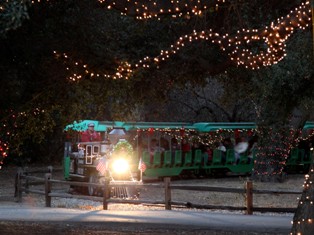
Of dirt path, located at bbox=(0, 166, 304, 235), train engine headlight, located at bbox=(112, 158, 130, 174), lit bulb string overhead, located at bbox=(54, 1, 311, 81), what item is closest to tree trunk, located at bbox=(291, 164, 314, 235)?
lit bulb string overhead, located at bbox=(54, 1, 311, 81)

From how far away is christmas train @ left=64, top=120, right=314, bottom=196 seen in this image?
2586cm

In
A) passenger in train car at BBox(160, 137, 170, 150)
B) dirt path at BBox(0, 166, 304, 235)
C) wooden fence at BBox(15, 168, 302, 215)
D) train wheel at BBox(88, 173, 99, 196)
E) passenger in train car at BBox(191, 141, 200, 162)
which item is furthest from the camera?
passenger in train car at BBox(191, 141, 200, 162)

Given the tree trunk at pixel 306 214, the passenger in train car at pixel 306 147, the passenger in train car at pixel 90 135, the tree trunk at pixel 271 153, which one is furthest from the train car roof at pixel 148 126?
the tree trunk at pixel 306 214

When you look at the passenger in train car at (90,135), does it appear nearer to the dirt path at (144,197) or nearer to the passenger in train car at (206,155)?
the dirt path at (144,197)

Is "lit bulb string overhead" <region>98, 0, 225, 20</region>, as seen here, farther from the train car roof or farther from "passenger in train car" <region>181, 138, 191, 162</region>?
"passenger in train car" <region>181, 138, 191, 162</region>

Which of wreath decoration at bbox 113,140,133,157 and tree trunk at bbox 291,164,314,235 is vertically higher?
wreath decoration at bbox 113,140,133,157

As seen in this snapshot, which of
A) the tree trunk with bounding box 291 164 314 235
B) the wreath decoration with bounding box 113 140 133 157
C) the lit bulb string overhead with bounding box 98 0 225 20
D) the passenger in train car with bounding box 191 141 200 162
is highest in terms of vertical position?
the lit bulb string overhead with bounding box 98 0 225 20

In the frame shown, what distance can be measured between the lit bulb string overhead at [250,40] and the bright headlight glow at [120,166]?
6016 millimetres

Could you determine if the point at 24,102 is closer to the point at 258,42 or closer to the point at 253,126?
the point at 258,42

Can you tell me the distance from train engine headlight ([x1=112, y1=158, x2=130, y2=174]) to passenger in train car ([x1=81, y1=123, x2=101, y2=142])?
167 inches

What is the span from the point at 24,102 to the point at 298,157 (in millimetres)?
23477

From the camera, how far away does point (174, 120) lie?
42938mm

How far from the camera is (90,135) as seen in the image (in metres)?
26.8

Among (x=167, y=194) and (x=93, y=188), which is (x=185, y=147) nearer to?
(x=93, y=188)
